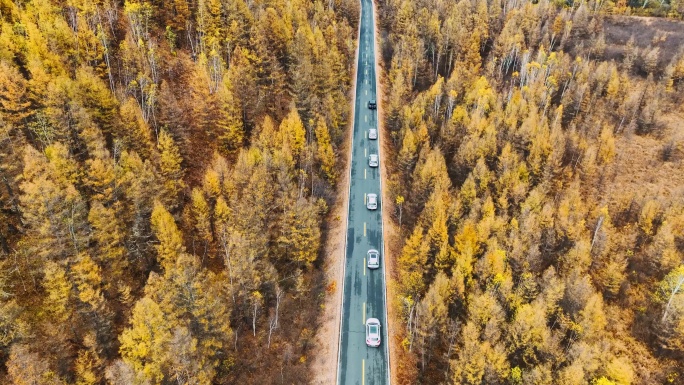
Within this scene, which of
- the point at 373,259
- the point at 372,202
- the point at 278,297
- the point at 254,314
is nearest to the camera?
the point at 254,314

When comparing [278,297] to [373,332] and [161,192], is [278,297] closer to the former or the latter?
[373,332]

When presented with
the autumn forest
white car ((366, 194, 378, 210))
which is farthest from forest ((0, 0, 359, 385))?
white car ((366, 194, 378, 210))

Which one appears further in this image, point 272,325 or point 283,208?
point 283,208

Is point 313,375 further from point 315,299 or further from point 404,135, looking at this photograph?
point 404,135

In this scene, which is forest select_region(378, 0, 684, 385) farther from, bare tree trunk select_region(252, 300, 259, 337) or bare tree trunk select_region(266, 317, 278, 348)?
bare tree trunk select_region(252, 300, 259, 337)

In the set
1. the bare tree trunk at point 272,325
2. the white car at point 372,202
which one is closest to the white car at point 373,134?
the white car at point 372,202

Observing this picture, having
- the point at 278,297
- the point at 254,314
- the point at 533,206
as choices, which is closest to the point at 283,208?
the point at 278,297

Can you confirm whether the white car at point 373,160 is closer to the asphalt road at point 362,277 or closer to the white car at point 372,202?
the asphalt road at point 362,277
